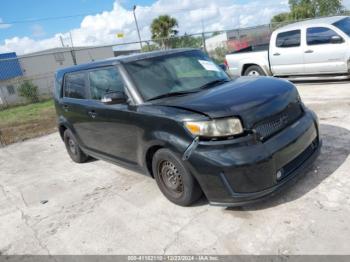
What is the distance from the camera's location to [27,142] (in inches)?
342

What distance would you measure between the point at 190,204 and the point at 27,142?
644cm

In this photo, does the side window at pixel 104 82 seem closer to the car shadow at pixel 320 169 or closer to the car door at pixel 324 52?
the car shadow at pixel 320 169

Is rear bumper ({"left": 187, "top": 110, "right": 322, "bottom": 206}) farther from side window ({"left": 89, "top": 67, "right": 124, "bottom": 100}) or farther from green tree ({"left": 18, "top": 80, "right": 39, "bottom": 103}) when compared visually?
green tree ({"left": 18, "top": 80, "right": 39, "bottom": 103})

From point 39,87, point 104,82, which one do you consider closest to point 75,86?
point 104,82

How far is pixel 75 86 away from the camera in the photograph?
5418 millimetres

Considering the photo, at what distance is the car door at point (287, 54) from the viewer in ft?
30.4

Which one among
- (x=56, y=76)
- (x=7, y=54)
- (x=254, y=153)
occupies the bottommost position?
(x=254, y=153)

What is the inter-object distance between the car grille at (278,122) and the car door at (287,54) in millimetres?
6012

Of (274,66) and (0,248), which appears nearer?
(0,248)

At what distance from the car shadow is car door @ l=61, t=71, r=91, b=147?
2.75 meters

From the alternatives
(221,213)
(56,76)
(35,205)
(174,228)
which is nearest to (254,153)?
(221,213)

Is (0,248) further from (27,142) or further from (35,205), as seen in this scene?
(27,142)

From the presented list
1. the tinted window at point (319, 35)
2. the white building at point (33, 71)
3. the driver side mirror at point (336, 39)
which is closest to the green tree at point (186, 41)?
the white building at point (33, 71)

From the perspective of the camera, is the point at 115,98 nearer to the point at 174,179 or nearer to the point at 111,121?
the point at 111,121
